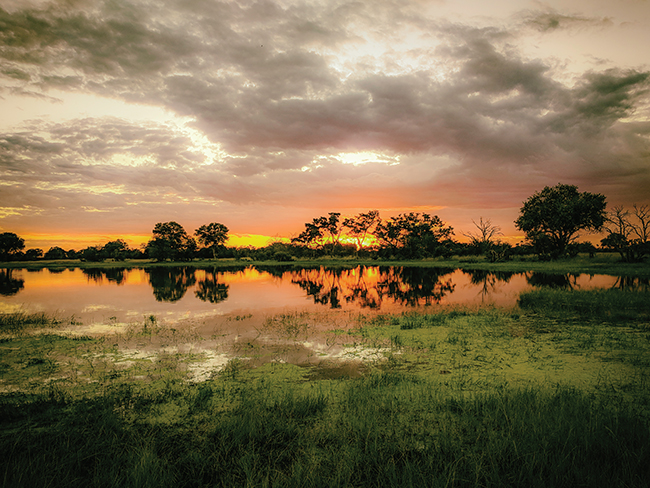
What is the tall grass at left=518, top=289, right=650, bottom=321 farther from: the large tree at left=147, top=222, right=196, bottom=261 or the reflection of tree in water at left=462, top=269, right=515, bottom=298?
the large tree at left=147, top=222, right=196, bottom=261

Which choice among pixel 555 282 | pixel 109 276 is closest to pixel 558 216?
pixel 555 282

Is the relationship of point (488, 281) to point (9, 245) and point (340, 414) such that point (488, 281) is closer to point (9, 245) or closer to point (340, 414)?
point (340, 414)

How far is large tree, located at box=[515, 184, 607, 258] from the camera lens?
176 feet

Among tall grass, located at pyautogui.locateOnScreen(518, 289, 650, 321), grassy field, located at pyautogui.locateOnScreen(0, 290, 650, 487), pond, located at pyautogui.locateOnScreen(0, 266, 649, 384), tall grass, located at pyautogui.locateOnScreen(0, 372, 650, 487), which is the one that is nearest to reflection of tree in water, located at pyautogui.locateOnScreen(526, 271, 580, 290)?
tall grass, located at pyautogui.locateOnScreen(518, 289, 650, 321)

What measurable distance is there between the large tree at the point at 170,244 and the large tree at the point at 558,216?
83107 mm

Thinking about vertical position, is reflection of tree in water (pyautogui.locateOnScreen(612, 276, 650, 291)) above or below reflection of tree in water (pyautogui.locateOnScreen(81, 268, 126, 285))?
above

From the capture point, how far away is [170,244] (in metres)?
89.9

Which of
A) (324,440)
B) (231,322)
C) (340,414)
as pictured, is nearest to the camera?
(324,440)

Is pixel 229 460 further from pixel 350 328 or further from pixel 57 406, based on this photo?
pixel 350 328

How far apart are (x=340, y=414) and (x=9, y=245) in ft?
455

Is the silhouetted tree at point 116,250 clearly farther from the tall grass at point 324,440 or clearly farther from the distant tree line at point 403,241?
the tall grass at point 324,440

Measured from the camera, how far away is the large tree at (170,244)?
87750 millimetres

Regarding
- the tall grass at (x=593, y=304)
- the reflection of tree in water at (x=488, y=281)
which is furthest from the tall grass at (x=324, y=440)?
the reflection of tree in water at (x=488, y=281)

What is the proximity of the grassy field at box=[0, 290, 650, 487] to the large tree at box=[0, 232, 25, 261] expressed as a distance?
127 metres
